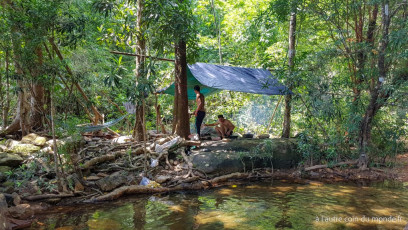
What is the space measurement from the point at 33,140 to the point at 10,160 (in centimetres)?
85

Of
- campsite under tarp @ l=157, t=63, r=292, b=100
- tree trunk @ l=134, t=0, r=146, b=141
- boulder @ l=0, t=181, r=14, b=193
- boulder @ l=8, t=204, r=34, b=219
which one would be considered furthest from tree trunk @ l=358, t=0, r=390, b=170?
boulder @ l=0, t=181, r=14, b=193

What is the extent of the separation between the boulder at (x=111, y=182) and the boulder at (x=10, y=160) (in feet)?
4.04

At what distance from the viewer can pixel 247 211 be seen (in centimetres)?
314

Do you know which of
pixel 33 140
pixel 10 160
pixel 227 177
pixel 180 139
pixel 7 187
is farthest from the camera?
pixel 33 140

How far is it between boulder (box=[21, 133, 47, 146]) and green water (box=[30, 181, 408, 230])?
1930 mm

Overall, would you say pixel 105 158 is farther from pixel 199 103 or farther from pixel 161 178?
pixel 199 103

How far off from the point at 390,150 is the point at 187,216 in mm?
3749

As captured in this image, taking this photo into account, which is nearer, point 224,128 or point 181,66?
point 181,66

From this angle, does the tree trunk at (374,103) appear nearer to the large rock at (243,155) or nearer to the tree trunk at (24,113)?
the large rock at (243,155)

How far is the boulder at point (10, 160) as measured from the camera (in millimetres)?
4012

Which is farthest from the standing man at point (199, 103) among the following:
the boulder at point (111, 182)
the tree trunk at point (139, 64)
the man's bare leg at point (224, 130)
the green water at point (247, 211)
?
the boulder at point (111, 182)

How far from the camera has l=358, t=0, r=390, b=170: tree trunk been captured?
4.36 meters

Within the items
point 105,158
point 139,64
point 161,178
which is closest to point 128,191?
point 161,178

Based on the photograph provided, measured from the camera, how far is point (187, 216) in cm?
301
